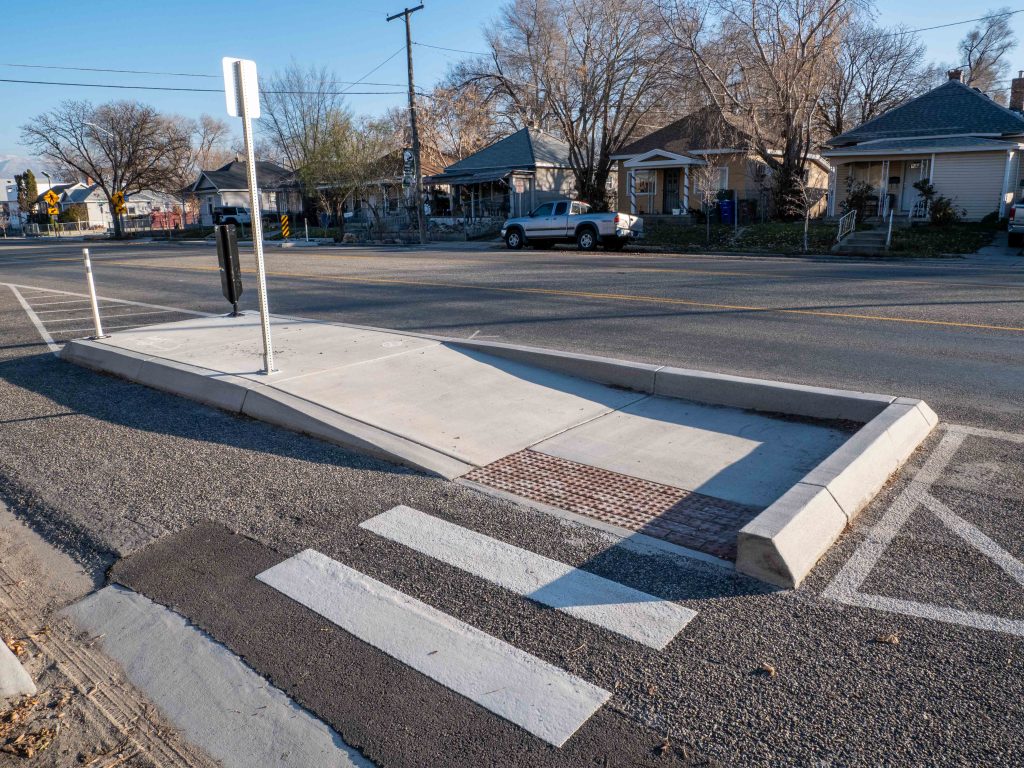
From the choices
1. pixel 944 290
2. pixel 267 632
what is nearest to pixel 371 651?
pixel 267 632

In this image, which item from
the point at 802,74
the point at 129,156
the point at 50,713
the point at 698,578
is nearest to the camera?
the point at 50,713

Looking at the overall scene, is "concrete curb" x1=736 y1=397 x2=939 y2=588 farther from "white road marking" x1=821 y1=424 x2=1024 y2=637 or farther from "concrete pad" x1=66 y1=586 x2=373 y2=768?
"concrete pad" x1=66 y1=586 x2=373 y2=768

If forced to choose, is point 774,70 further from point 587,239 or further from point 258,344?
point 258,344

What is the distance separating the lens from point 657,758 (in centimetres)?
266

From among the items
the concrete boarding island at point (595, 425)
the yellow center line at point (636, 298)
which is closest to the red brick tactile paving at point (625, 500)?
the concrete boarding island at point (595, 425)

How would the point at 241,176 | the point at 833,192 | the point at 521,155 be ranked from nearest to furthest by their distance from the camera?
the point at 833,192 → the point at 521,155 → the point at 241,176

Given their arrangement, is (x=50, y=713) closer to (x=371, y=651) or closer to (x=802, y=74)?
(x=371, y=651)

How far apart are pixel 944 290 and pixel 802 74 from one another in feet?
65.9

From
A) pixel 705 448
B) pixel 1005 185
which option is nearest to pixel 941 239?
pixel 1005 185

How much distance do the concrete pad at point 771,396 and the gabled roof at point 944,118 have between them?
2954 cm

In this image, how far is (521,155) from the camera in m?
43.2

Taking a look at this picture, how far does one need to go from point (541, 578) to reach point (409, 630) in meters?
0.74

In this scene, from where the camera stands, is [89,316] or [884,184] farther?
[884,184]

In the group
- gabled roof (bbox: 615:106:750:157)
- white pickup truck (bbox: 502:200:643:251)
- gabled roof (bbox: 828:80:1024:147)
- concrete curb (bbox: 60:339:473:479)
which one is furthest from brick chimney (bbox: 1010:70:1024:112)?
concrete curb (bbox: 60:339:473:479)
